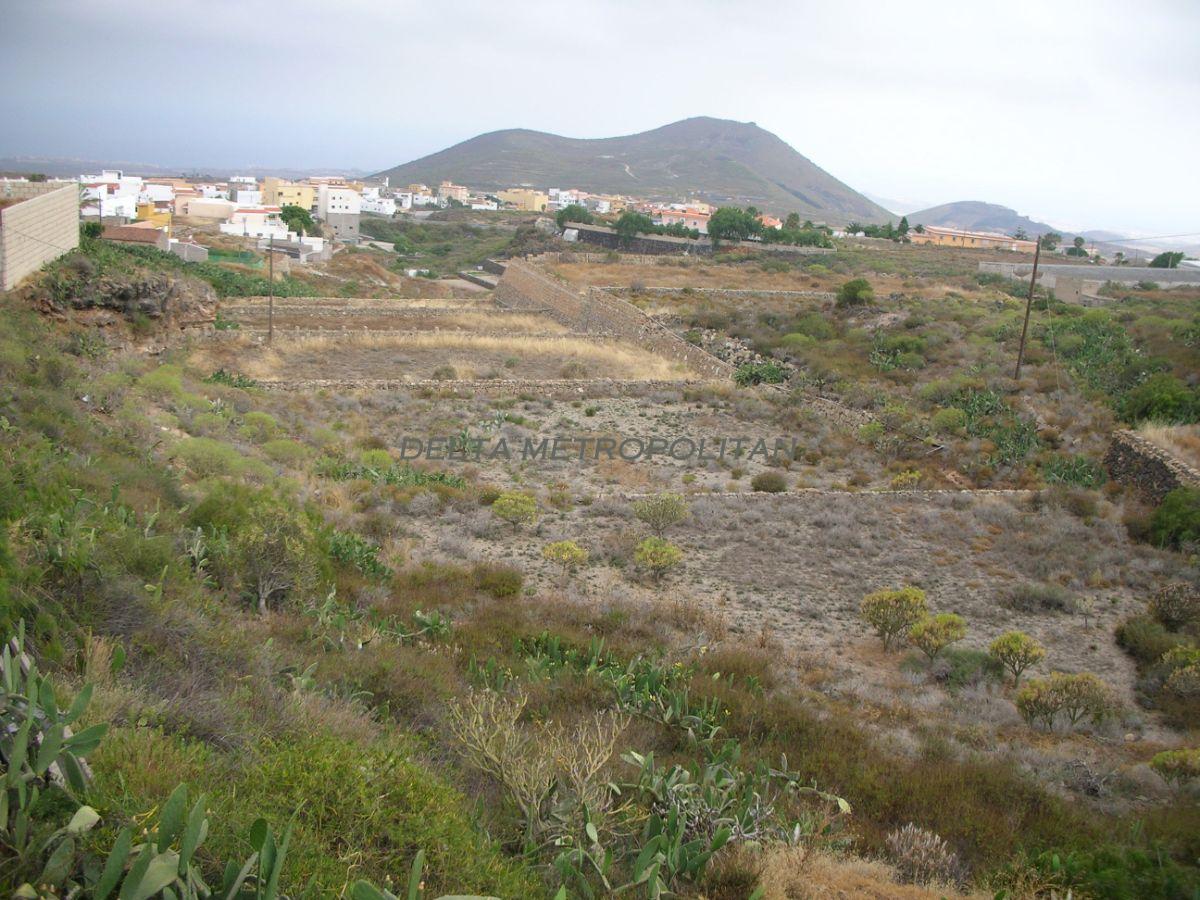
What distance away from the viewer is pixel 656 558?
11391 millimetres

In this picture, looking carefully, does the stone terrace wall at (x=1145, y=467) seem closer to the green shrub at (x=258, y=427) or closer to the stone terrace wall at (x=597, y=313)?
the stone terrace wall at (x=597, y=313)

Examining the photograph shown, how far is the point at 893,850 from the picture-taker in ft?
17.2

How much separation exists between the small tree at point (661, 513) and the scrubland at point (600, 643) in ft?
0.11

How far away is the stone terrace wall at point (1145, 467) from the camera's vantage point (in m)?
14.9

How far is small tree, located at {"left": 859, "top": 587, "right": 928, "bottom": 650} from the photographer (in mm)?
9828

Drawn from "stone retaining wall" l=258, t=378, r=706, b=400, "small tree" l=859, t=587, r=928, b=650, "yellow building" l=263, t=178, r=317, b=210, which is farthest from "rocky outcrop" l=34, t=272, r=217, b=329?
"yellow building" l=263, t=178, r=317, b=210

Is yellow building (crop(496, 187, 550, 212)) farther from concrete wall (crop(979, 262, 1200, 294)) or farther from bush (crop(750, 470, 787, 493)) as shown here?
bush (crop(750, 470, 787, 493))

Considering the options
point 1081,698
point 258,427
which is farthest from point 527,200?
point 1081,698

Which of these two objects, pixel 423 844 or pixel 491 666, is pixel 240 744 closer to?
pixel 423 844


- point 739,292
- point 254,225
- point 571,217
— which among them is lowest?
point 739,292

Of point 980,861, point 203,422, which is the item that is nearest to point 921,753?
point 980,861

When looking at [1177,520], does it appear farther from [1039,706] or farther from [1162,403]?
[1039,706]

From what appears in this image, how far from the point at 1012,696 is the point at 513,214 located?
103385mm

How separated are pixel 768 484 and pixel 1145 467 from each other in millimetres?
6887
